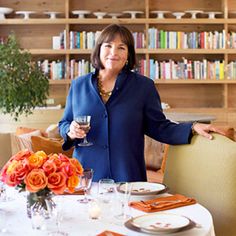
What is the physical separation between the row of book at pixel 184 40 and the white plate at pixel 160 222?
4683 millimetres

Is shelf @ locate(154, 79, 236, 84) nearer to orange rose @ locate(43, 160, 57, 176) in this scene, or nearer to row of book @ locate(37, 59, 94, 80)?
row of book @ locate(37, 59, 94, 80)

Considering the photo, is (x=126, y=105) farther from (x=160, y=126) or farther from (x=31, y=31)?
(x=31, y=31)

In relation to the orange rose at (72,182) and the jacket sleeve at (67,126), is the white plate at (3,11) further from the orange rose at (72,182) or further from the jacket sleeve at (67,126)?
the orange rose at (72,182)

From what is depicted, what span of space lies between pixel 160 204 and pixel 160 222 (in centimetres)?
25

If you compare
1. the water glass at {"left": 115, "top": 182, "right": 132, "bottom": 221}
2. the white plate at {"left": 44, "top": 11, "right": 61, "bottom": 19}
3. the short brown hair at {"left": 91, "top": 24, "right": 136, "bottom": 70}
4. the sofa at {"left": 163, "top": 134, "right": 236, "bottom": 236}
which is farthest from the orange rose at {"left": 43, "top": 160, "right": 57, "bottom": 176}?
the white plate at {"left": 44, "top": 11, "right": 61, "bottom": 19}

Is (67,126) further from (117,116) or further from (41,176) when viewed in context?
(41,176)

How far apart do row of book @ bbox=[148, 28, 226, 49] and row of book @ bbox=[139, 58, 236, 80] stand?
19 cm

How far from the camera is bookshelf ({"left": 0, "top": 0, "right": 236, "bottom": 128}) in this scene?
6.57 metres

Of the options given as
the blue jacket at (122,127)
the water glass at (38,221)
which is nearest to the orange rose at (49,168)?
the water glass at (38,221)

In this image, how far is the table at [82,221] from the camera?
1876mm

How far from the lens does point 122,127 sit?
106 inches

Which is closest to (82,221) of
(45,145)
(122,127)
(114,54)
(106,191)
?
(106,191)

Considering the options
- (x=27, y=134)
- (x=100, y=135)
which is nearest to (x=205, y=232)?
(x=100, y=135)

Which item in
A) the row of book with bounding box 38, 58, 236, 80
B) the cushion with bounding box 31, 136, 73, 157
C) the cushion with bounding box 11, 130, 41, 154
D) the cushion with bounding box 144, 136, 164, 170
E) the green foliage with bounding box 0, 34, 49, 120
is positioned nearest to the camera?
the cushion with bounding box 31, 136, 73, 157
